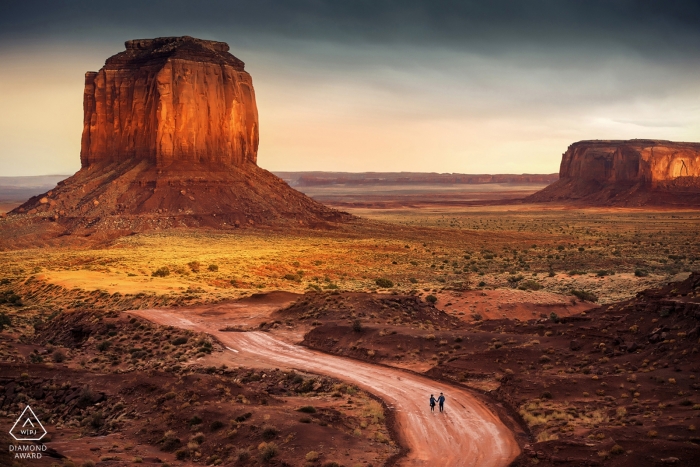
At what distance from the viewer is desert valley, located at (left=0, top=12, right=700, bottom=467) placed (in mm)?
16953

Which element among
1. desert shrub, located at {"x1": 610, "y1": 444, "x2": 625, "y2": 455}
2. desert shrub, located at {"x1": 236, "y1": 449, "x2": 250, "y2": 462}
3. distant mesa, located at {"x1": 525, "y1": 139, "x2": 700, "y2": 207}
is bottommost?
desert shrub, located at {"x1": 236, "y1": 449, "x2": 250, "y2": 462}

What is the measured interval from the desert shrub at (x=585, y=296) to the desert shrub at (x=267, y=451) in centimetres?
2449

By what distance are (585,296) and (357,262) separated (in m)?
23.1

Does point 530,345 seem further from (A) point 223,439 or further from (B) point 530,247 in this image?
(B) point 530,247

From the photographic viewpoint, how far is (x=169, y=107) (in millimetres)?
78938

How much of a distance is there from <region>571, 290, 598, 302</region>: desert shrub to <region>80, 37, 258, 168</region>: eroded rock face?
176 ft

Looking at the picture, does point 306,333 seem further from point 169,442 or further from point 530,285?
point 530,285

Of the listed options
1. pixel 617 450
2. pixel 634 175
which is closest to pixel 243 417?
pixel 617 450

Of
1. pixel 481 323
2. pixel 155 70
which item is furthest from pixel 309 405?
pixel 155 70

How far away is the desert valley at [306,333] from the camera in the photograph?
55.6 ft

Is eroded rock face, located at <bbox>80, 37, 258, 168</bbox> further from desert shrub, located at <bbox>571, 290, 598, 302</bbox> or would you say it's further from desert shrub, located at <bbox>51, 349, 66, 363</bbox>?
desert shrub, located at <bbox>51, 349, 66, 363</bbox>

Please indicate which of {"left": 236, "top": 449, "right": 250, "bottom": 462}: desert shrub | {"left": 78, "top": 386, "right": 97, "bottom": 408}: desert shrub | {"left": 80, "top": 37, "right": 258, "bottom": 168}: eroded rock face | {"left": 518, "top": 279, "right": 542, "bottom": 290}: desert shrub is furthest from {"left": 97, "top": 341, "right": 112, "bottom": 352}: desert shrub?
{"left": 80, "top": 37, "right": 258, "bottom": 168}: eroded rock face

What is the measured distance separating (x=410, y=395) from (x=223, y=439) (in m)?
6.26

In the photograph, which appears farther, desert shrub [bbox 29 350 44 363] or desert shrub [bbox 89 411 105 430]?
desert shrub [bbox 29 350 44 363]
